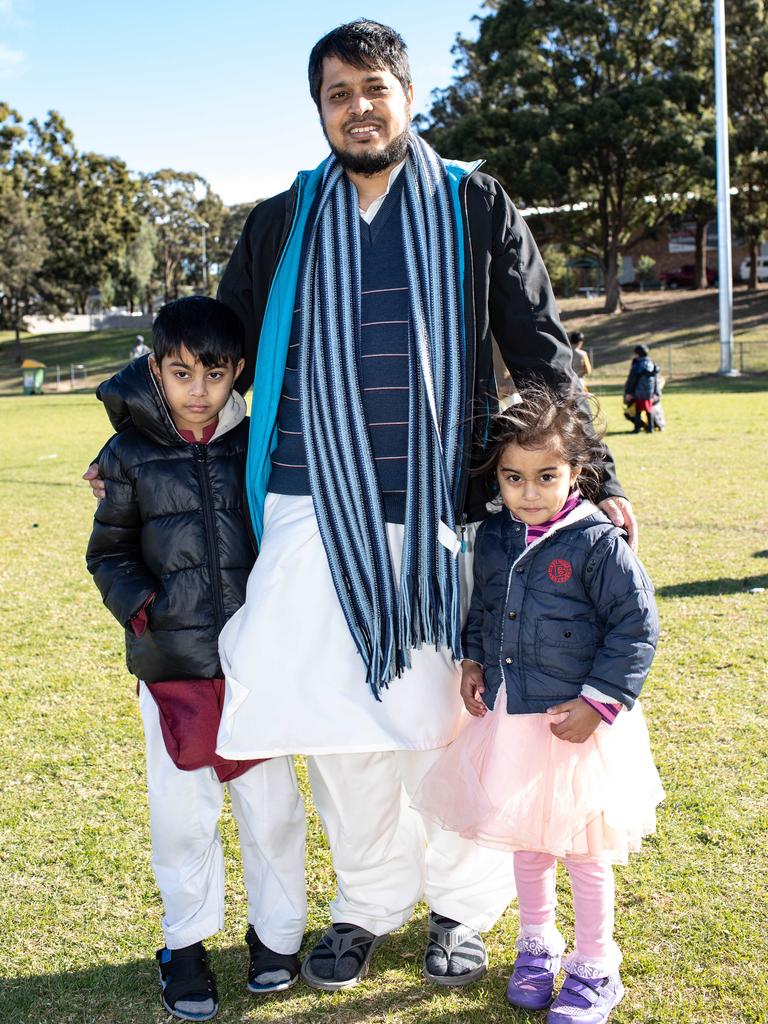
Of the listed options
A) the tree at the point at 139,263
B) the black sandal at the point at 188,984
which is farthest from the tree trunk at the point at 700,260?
the black sandal at the point at 188,984

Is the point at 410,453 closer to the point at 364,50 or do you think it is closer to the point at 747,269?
the point at 364,50

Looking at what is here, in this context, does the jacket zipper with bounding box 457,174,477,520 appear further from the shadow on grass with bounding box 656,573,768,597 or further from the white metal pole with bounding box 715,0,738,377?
the white metal pole with bounding box 715,0,738,377

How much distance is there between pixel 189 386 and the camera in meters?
2.58

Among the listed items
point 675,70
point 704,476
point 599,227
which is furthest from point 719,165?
point 704,476

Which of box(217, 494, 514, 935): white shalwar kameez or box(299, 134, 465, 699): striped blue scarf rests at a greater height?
box(299, 134, 465, 699): striped blue scarf

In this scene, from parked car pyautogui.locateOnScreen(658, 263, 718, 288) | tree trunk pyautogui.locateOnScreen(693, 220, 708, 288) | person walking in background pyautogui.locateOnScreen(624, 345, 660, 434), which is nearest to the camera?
person walking in background pyautogui.locateOnScreen(624, 345, 660, 434)

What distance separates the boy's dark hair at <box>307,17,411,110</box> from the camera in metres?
2.56

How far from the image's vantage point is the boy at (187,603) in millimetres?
2561

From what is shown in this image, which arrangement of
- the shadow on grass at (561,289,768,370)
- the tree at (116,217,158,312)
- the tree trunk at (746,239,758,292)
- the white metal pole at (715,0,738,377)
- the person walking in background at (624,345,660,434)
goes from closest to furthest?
the person walking in background at (624,345,660,434) → the white metal pole at (715,0,738,377) → the shadow on grass at (561,289,768,370) → the tree trunk at (746,239,758,292) → the tree at (116,217,158,312)

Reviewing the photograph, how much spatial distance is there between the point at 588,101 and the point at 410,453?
3521cm

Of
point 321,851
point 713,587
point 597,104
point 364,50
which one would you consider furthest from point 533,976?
point 597,104

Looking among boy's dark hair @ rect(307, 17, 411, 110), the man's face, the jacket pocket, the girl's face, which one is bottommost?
the jacket pocket

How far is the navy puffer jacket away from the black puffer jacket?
698 millimetres

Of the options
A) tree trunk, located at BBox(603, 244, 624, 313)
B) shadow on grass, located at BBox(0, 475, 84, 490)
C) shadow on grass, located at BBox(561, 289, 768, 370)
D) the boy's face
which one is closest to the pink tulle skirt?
the boy's face
